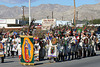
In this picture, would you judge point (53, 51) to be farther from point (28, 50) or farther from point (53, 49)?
point (28, 50)

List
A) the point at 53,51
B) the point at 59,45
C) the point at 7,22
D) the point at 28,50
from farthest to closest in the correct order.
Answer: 1. the point at 7,22
2. the point at 59,45
3. the point at 53,51
4. the point at 28,50

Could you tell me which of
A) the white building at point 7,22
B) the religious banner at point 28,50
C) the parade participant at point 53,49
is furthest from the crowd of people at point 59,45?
the white building at point 7,22

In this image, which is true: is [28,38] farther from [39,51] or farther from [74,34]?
[74,34]

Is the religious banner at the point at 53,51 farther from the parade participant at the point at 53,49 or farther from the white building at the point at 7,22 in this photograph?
the white building at the point at 7,22

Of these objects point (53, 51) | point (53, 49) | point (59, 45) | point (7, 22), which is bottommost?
point (53, 51)

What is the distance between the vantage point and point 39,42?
17391 mm

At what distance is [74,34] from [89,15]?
182581 mm

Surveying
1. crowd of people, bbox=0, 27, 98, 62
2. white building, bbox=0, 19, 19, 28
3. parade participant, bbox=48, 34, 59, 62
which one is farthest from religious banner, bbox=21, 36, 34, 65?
white building, bbox=0, 19, 19, 28

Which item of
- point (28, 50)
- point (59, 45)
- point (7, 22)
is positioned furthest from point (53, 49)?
point (7, 22)

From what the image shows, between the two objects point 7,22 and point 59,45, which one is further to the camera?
point 7,22

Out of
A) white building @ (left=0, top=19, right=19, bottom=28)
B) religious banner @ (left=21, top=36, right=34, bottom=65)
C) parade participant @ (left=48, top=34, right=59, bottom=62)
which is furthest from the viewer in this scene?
white building @ (left=0, top=19, right=19, bottom=28)

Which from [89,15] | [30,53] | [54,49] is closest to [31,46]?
[30,53]

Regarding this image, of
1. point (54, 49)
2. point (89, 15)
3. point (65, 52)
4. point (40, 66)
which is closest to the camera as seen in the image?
point (40, 66)

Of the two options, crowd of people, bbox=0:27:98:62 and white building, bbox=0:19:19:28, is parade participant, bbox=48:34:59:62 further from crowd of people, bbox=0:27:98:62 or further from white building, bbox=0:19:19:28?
white building, bbox=0:19:19:28
